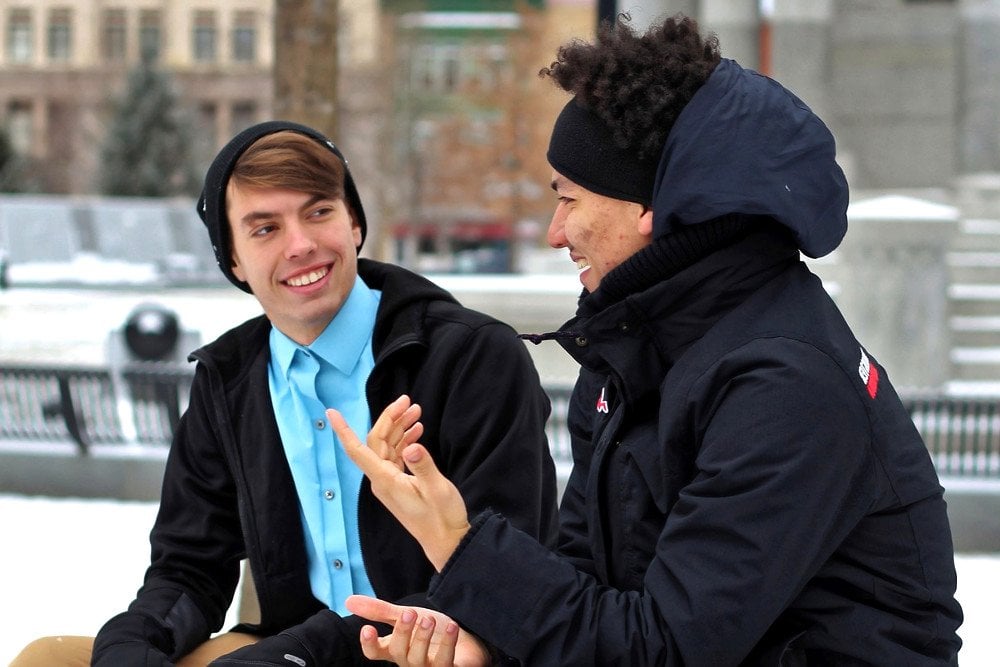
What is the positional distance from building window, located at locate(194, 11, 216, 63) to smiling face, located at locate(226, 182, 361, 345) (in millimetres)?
43298

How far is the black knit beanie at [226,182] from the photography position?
107 inches

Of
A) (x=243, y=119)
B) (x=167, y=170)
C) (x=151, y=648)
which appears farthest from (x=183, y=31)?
(x=151, y=648)

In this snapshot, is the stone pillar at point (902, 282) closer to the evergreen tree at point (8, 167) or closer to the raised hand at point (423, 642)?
the raised hand at point (423, 642)

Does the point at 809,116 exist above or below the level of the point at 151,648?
above

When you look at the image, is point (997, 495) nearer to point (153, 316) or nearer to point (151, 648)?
point (151, 648)

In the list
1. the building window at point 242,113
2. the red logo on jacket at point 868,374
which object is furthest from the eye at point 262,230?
the building window at point 242,113

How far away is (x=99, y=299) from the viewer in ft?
72.7

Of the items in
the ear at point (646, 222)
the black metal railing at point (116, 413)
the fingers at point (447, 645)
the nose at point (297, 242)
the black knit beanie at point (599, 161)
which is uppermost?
the black knit beanie at point (599, 161)

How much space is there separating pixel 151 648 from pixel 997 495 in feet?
16.7

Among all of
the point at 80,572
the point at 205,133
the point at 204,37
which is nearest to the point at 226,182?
the point at 80,572

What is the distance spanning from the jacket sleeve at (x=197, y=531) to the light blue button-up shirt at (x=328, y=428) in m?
0.20

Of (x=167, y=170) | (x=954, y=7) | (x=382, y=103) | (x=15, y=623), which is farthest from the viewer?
(x=167, y=170)

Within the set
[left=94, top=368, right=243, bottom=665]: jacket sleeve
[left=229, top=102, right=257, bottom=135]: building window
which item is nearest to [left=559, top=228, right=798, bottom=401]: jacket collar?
[left=94, top=368, right=243, bottom=665]: jacket sleeve

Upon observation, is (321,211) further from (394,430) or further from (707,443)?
(707,443)
